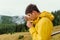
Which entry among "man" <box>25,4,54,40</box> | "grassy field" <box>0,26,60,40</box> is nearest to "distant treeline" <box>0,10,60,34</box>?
"grassy field" <box>0,26,60,40</box>

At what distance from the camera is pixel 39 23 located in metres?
4.71

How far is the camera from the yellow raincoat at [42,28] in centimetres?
467

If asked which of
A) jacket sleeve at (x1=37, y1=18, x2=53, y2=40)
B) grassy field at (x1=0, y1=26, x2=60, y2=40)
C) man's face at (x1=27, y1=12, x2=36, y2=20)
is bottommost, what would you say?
grassy field at (x1=0, y1=26, x2=60, y2=40)

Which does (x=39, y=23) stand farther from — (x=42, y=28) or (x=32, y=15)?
(x=32, y=15)

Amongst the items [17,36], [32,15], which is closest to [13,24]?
[17,36]

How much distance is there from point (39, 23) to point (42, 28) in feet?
0.36

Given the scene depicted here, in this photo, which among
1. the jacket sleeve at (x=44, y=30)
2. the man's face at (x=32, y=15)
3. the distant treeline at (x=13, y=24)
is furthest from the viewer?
the distant treeline at (x=13, y=24)

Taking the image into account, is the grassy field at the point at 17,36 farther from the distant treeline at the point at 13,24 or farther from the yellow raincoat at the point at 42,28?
the yellow raincoat at the point at 42,28

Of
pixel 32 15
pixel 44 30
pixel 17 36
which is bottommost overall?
pixel 17 36

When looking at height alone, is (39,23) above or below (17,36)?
above

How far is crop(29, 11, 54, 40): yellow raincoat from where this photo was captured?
467 cm

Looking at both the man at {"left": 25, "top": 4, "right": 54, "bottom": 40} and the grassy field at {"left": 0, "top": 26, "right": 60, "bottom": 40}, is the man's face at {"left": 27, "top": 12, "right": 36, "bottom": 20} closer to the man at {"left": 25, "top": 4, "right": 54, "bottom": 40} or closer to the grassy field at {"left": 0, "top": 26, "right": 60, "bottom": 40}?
the man at {"left": 25, "top": 4, "right": 54, "bottom": 40}

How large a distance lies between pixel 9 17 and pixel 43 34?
2095 cm

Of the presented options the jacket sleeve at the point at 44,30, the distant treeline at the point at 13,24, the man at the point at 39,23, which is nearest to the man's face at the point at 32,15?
the man at the point at 39,23
